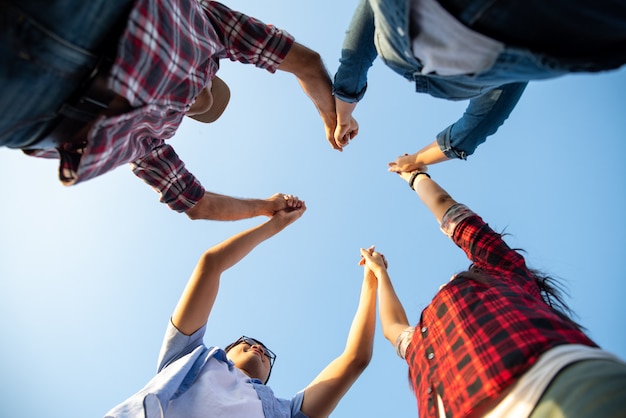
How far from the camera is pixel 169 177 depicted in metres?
1.59

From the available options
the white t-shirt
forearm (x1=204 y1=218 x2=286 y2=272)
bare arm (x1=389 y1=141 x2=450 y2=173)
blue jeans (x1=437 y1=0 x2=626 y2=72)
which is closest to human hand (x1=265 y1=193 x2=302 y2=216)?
forearm (x1=204 y1=218 x2=286 y2=272)

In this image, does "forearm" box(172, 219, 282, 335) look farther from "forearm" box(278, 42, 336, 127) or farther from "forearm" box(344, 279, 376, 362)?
"forearm" box(278, 42, 336, 127)

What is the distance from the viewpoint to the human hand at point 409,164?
89.5 inches

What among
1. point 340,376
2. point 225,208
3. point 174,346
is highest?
point 225,208

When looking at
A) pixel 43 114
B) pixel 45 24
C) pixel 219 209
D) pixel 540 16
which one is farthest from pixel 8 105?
pixel 219 209

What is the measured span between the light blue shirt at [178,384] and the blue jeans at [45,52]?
1062mm

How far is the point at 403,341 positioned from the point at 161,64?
5.00 ft

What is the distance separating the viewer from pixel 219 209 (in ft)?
6.37

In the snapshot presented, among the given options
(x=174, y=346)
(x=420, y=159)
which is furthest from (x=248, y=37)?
(x=174, y=346)

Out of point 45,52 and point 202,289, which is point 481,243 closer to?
point 202,289

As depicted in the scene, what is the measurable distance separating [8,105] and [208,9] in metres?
0.80

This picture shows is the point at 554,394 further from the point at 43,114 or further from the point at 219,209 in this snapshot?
the point at 219,209

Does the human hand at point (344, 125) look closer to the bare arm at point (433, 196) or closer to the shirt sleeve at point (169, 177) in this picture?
the bare arm at point (433, 196)

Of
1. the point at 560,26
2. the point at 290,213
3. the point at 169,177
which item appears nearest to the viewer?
the point at 560,26
